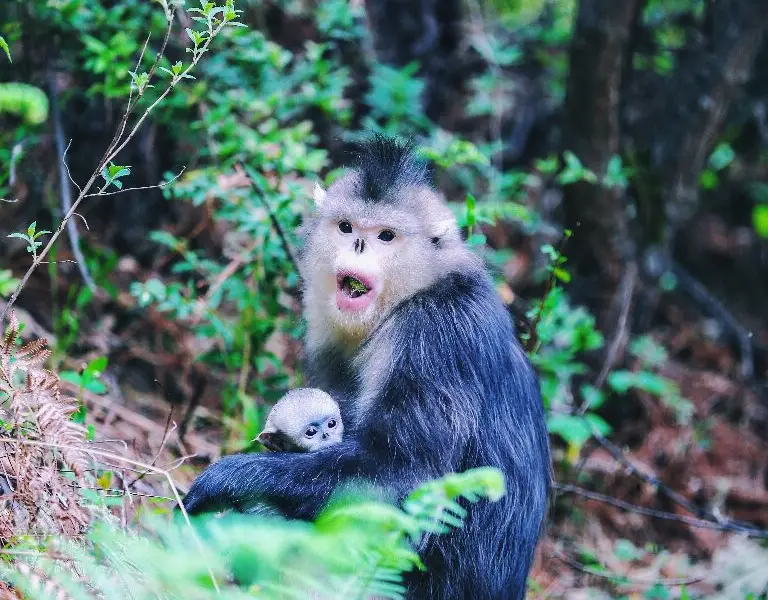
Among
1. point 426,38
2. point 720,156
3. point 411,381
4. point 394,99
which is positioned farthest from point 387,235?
point 426,38

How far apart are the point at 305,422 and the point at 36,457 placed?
1.27 m

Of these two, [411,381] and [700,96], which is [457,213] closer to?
[411,381]

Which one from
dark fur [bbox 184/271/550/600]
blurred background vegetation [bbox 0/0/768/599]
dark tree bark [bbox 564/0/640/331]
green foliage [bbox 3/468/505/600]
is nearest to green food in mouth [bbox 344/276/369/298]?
dark fur [bbox 184/271/550/600]

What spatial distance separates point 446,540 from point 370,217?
62.4 inches

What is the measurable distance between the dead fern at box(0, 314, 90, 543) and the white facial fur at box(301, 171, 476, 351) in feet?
4.77

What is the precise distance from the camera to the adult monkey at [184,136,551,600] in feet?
13.3

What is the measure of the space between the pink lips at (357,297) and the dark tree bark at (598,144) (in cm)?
299

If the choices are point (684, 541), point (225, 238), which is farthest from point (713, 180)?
point (225, 238)

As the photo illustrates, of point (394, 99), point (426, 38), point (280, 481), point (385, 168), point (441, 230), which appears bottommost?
point (280, 481)

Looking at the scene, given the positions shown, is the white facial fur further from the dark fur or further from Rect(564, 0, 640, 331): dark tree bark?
Rect(564, 0, 640, 331): dark tree bark

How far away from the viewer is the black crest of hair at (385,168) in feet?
15.5

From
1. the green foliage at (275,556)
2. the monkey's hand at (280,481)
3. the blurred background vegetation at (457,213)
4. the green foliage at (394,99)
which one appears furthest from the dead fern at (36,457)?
the green foliage at (394,99)

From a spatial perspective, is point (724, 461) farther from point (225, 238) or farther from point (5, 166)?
point (5, 166)

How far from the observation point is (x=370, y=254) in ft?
14.9
